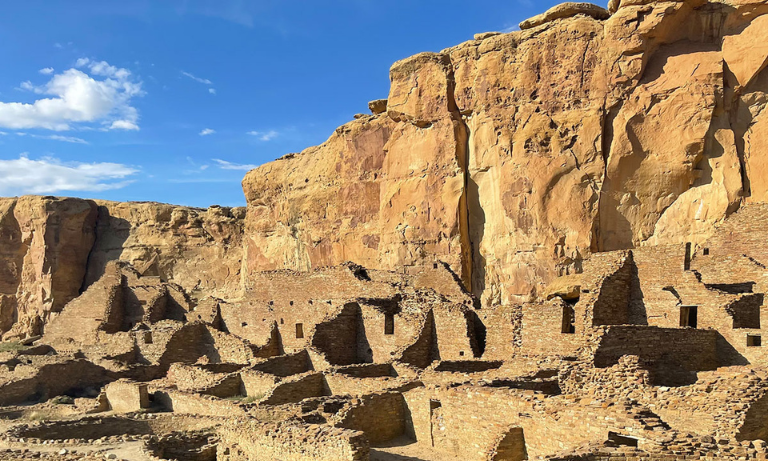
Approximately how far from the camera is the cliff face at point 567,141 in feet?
80.9

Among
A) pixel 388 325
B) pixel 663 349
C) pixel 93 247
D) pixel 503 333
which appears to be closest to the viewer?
pixel 663 349

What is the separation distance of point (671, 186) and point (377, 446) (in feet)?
61.6

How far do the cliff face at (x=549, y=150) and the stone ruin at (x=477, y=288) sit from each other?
9 centimetres

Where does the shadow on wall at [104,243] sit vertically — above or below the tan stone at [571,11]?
below

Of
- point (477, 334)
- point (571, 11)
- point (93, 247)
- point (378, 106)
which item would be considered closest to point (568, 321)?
point (477, 334)

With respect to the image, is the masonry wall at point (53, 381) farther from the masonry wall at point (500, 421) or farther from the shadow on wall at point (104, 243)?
the shadow on wall at point (104, 243)

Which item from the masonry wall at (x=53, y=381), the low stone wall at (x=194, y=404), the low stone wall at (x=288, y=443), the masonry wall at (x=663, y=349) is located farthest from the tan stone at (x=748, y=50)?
the masonry wall at (x=53, y=381)

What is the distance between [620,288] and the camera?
15641 millimetres

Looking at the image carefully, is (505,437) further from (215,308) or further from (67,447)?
(215,308)

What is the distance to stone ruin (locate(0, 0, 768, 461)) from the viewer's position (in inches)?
426

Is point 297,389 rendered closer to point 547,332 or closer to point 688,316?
point 547,332

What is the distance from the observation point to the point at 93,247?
49.8 metres

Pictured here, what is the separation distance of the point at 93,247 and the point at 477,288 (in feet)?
108

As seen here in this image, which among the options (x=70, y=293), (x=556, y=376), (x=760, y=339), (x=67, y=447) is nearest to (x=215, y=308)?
(x=67, y=447)
